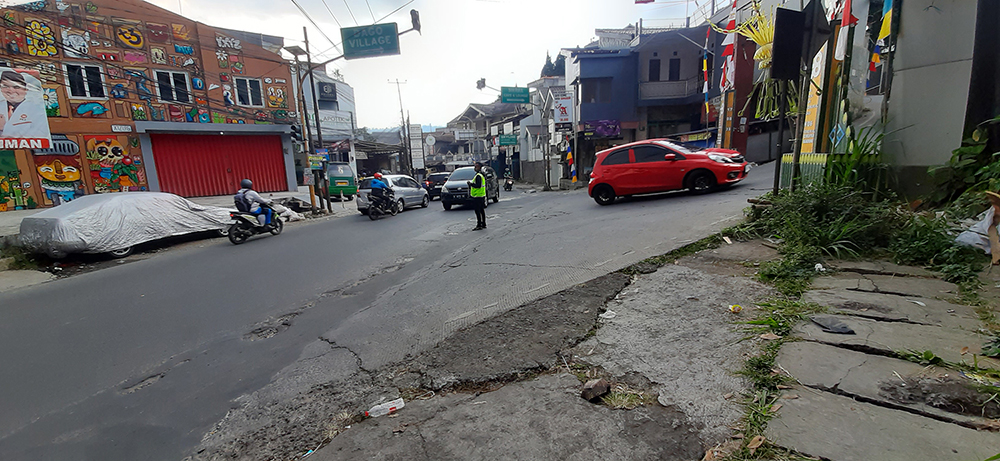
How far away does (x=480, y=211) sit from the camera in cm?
1017

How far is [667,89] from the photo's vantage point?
25094 mm

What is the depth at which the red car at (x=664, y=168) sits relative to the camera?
422 inches

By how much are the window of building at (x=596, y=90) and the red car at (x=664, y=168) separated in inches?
589

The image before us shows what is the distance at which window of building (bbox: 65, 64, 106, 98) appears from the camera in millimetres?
16253

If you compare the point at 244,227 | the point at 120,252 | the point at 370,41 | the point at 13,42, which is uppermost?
the point at 13,42

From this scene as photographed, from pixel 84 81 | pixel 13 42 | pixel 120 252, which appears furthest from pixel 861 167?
pixel 13 42

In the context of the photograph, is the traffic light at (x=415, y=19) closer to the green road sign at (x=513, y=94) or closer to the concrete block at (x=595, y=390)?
the concrete block at (x=595, y=390)

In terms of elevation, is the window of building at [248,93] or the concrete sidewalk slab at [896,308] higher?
the window of building at [248,93]

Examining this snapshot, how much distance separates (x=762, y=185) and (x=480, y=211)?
24.2 feet

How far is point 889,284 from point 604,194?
853cm

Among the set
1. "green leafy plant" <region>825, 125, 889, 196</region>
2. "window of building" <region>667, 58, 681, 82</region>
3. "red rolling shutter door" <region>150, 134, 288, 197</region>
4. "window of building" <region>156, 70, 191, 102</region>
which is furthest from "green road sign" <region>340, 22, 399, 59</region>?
"window of building" <region>667, 58, 681, 82</region>

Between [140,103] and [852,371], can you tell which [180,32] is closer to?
[140,103]

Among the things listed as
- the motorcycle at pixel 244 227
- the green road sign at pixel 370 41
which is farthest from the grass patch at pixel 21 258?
the green road sign at pixel 370 41

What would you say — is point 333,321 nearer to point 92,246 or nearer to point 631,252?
point 631,252
